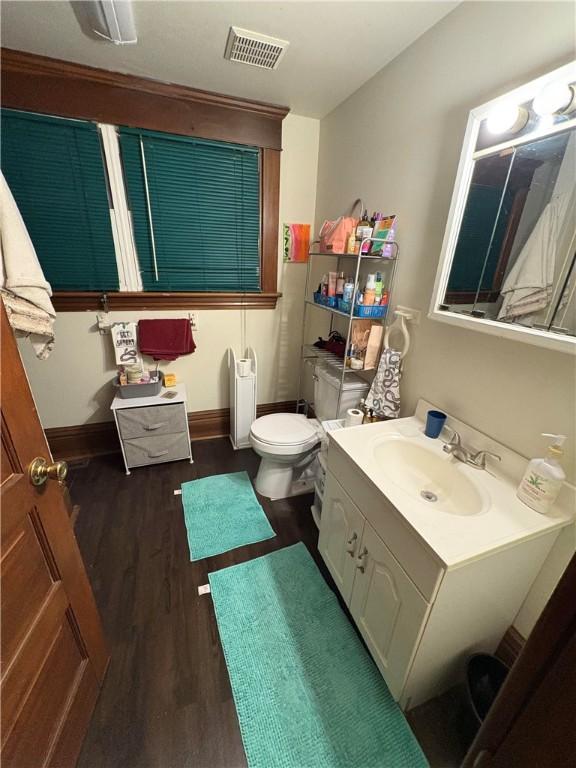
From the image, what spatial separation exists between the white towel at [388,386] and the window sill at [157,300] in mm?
A: 1138

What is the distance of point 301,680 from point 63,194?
2656 mm

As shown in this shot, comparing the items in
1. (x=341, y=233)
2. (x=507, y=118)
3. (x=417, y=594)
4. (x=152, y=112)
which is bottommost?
(x=417, y=594)

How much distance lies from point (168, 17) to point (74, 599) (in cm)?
217

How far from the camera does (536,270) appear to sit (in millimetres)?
973

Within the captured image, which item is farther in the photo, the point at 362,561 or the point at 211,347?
the point at 211,347

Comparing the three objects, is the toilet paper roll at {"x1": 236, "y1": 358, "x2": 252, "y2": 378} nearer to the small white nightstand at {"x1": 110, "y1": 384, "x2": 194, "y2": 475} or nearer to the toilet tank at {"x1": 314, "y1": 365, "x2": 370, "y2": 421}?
the small white nightstand at {"x1": 110, "y1": 384, "x2": 194, "y2": 475}

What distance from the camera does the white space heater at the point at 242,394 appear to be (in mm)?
2227

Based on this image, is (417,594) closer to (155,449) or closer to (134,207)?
(155,449)

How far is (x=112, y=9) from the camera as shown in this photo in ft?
3.91

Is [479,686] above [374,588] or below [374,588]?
below

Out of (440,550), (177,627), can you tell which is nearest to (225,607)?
(177,627)

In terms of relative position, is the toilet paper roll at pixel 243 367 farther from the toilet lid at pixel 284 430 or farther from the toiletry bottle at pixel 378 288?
the toiletry bottle at pixel 378 288

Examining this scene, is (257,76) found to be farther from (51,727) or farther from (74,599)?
(51,727)

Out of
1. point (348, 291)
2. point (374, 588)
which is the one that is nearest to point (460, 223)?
point (348, 291)
